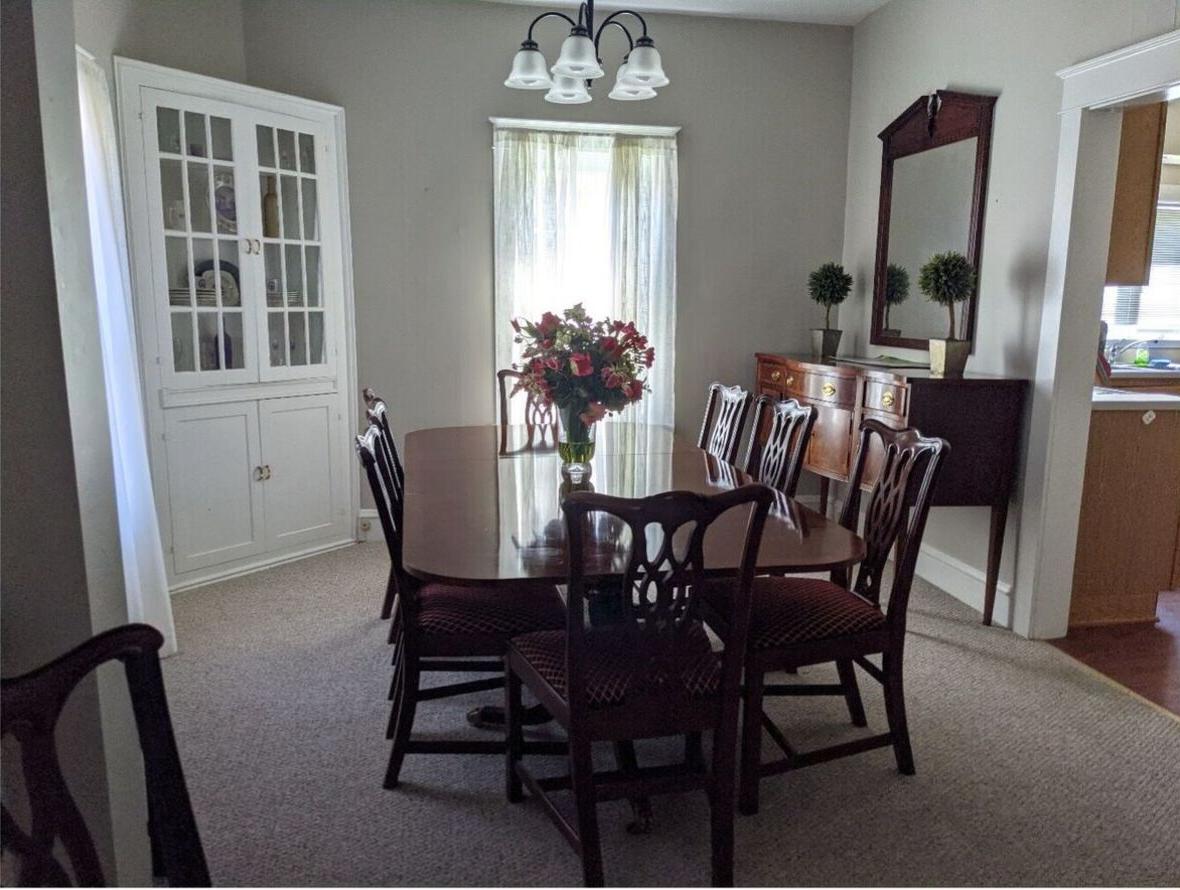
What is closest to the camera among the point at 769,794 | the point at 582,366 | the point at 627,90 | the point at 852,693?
the point at 769,794

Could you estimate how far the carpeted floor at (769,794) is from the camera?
189 cm

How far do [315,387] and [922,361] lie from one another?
10.0 feet

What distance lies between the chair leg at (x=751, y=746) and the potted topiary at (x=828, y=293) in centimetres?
272

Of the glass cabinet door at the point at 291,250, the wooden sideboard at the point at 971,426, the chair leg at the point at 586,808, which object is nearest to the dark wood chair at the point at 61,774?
the chair leg at the point at 586,808

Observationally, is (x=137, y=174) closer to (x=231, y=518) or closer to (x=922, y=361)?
(x=231, y=518)

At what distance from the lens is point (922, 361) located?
3.89 m

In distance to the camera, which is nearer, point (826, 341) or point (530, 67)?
point (530, 67)

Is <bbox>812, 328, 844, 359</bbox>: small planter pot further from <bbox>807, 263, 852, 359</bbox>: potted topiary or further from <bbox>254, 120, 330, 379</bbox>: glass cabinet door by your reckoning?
<bbox>254, 120, 330, 379</bbox>: glass cabinet door

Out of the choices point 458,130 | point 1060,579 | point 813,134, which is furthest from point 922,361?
point 458,130

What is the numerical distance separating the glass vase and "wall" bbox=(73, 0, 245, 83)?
7.66 feet

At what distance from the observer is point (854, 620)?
2.17 meters

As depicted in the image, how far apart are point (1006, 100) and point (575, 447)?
2.45m

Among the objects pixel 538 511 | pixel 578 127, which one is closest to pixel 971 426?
pixel 538 511

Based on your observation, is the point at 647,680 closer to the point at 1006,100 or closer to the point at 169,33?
the point at 1006,100
